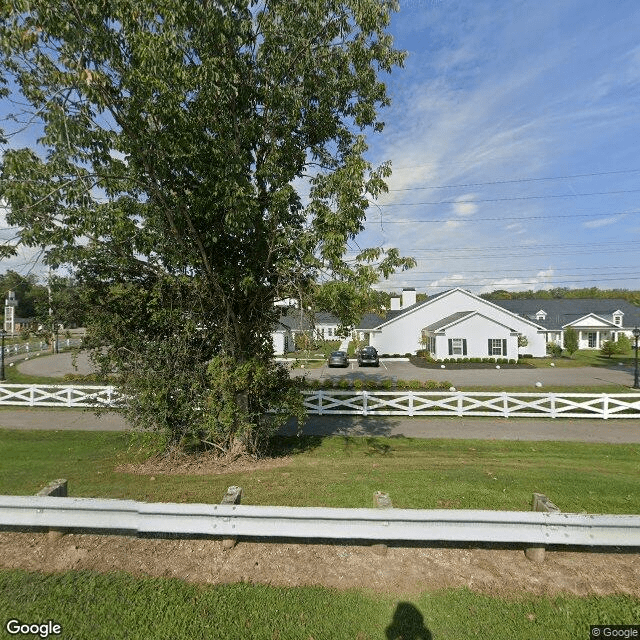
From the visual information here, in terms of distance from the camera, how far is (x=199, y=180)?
723 centimetres

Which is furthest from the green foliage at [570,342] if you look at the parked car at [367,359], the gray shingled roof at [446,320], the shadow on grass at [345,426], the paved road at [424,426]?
the shadow on grass at [345,426]

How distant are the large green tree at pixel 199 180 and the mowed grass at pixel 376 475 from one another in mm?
1545

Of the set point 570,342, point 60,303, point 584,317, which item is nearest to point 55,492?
point 60,303

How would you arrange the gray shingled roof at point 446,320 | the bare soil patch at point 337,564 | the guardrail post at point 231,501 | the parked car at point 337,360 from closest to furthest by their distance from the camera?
the bare soil patch at point 337,564
the guardrail post at point 231,501
the parked car at point 337,360
the gray shingled roof at point 446,320

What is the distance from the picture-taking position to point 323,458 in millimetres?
9516

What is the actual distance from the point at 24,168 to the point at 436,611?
7.55m

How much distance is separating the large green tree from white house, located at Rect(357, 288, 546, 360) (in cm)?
2753

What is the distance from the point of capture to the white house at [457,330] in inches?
1368

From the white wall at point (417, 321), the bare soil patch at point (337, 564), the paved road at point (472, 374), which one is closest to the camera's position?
the bare soil patch at point (337, 564)

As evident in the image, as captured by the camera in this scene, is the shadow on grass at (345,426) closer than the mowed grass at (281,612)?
No

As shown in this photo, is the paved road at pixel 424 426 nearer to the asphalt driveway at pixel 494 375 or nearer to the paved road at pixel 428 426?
the paved road at pixel 428 426

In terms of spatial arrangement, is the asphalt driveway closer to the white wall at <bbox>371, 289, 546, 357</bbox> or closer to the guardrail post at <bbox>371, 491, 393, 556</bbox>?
the white wall at <bbox>371, 289, 546, 357</bbox>

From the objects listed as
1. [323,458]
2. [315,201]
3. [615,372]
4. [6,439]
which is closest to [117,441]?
[6,439]

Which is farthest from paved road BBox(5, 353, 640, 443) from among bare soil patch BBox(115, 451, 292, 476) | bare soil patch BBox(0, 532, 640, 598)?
bare soil patch BBox(0, 532, 640, 598)
